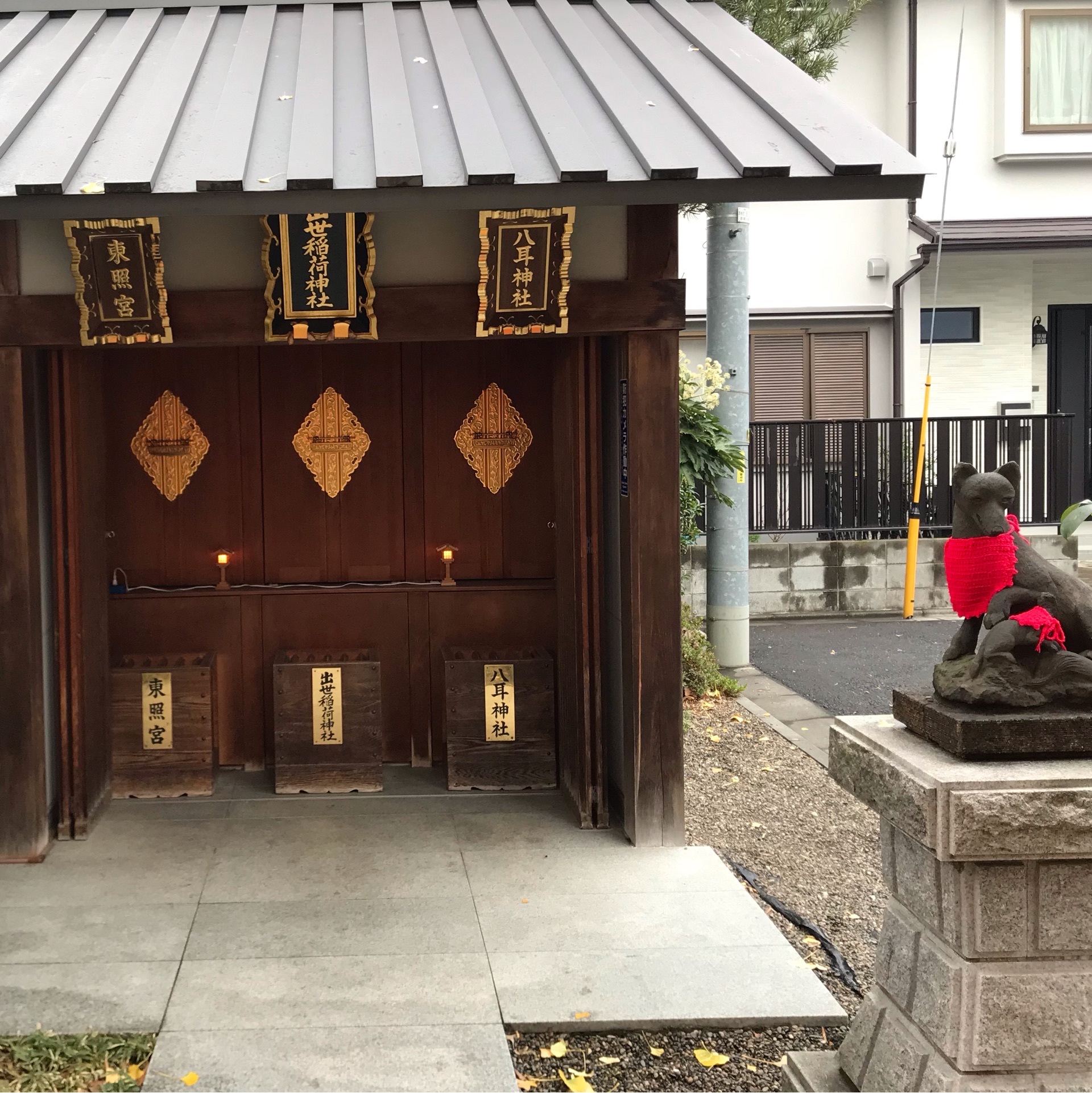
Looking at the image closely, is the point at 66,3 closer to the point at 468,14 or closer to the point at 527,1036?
the point at 468,14

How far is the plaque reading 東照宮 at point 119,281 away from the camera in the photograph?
5.96 metres

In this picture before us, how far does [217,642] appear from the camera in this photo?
810 centimetres

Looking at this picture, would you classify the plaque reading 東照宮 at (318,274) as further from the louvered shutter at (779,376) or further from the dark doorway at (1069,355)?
the dark doorway at (1069,355)

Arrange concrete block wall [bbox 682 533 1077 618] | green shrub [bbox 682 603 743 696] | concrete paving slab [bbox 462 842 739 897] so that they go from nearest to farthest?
concrete paving slab [bbox 462 842 739 897], green shrub [bbox 682 603 743 696], concrete block wall [bbox 682 533 1077 618]

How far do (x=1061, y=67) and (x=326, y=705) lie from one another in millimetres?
14899

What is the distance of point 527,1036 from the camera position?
4.57 metres

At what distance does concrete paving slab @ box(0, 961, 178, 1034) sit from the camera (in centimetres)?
459

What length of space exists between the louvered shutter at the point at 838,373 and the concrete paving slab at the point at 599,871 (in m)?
12.2

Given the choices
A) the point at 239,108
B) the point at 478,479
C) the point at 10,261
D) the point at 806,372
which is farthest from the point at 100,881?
the point at 806,372

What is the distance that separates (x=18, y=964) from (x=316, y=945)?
127 centimetres

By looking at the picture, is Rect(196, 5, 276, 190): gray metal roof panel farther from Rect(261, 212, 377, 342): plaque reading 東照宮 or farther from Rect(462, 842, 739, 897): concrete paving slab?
Rect(462, 842, 739, 897): concrete paving slab

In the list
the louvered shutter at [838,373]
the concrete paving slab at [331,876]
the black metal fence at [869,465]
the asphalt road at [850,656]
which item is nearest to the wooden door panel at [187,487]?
the concrete paving slab at [331,876]

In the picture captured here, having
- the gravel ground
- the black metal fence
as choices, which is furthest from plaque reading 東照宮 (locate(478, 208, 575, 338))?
the black metal fence

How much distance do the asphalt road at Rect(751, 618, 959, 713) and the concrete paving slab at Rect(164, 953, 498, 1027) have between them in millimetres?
6046
